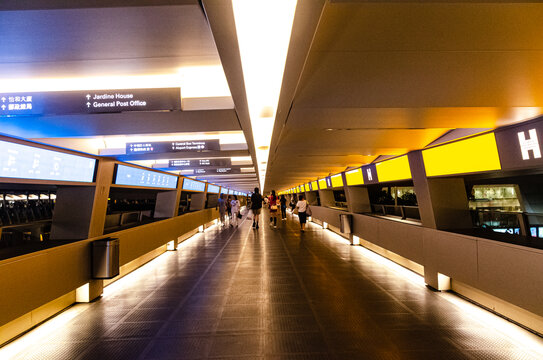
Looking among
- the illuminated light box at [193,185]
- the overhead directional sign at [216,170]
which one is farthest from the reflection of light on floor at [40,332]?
the illuminated light box at [193,185]

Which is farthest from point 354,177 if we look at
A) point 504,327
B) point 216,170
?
point 504,327

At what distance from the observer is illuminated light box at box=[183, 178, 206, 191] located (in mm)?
13066

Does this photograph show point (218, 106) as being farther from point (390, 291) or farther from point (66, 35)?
point (390, 291)

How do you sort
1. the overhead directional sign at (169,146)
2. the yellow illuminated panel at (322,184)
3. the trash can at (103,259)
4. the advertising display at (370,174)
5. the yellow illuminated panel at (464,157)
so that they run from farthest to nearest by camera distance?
the yellow illuminated panel at (322,184) < the advertising display at (370,174) < the overhead directional sign at (169,146) < the trash can at (103,259) < the yellow illuminated panel at (464,157)

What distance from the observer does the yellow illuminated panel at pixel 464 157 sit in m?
4.43

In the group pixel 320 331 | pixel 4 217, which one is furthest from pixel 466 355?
pixel 4 217

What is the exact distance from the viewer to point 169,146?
6316mm

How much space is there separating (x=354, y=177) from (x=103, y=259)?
922cm

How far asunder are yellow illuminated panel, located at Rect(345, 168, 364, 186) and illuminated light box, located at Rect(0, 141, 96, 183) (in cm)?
886

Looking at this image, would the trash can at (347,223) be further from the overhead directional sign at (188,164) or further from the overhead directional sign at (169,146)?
the overhead directional sign at (169,146)

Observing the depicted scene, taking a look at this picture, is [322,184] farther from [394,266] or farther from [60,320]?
[60,320]

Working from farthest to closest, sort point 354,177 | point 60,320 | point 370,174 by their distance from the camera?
point 354,177
point 370,174
point 60,320

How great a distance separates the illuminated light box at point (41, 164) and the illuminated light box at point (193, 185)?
722 cm

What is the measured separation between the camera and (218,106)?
3.76 meters
